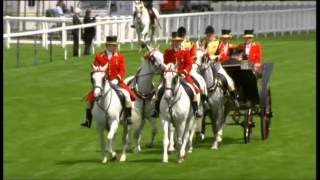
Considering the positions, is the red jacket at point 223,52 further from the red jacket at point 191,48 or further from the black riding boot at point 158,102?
the black riding boot at point 158,102

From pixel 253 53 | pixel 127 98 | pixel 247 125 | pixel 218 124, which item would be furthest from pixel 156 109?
pixel 253 53

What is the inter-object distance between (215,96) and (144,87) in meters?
1.61

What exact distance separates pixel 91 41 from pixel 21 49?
159 inches

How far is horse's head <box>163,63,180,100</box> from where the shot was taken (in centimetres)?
1723

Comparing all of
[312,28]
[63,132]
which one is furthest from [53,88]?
[312,28]

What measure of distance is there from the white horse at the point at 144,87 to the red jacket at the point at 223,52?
189 centimetres

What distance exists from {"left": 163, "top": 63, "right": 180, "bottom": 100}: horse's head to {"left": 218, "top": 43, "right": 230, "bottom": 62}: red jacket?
2.41 metres

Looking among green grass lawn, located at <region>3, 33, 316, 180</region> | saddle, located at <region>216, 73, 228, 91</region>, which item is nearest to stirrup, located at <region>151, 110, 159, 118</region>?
green grass lawn, located at <region>3, 33, 316, 180</region>

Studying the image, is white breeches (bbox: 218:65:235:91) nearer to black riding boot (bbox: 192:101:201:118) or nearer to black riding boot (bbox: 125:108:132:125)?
black riding boot (bbox: 192:101:201:118)

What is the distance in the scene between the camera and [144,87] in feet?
59.8

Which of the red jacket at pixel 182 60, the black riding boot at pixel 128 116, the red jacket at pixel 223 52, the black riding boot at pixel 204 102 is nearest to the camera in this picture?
the black riding boot at pixel 128 116

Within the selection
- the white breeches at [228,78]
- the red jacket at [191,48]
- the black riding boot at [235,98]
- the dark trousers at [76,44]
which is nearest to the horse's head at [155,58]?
the red jacket at [191,48]

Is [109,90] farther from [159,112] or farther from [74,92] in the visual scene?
[74,92]

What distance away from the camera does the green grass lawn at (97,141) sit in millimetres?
16828
